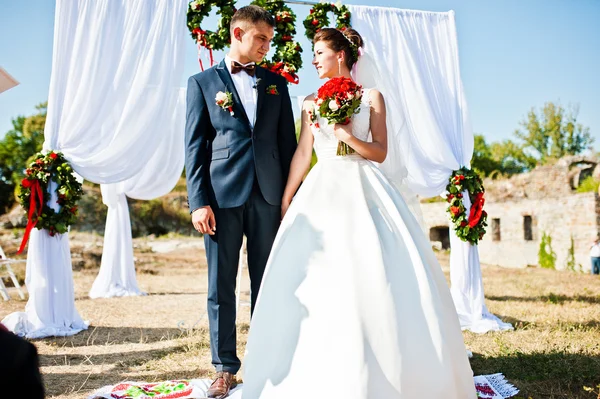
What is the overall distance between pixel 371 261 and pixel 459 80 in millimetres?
4296

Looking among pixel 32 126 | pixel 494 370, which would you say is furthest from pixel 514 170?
pixel 494 370

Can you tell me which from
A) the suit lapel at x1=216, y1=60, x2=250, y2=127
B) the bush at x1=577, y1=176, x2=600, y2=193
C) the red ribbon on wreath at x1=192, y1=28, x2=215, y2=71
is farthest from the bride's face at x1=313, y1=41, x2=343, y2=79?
the bush at x1=577, y1=176, x2=600, y2=193

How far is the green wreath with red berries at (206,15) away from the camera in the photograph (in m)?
5.26

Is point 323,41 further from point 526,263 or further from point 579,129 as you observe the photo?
point 579,129

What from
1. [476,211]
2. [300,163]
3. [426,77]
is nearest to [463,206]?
[476,211]

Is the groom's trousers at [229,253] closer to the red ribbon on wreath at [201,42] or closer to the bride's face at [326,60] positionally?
the bride's face at [326,60]

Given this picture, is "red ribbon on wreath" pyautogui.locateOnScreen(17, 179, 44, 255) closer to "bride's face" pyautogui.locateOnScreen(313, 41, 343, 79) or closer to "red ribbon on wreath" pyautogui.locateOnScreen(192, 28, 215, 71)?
"red ribbon on wreath" pyautogui.locateOnScreen(192, 28, 215, 71)

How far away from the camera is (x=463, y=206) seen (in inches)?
230

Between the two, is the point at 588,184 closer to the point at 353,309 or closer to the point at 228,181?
the point at 228,181

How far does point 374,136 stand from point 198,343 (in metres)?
2.89

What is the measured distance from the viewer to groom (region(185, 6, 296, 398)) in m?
3.07

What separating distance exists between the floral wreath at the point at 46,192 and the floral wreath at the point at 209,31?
197 cm

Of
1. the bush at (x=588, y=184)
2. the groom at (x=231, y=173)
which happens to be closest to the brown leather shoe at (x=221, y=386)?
the groom at (x=231, y=173)

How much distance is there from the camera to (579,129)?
4056 centimetres
